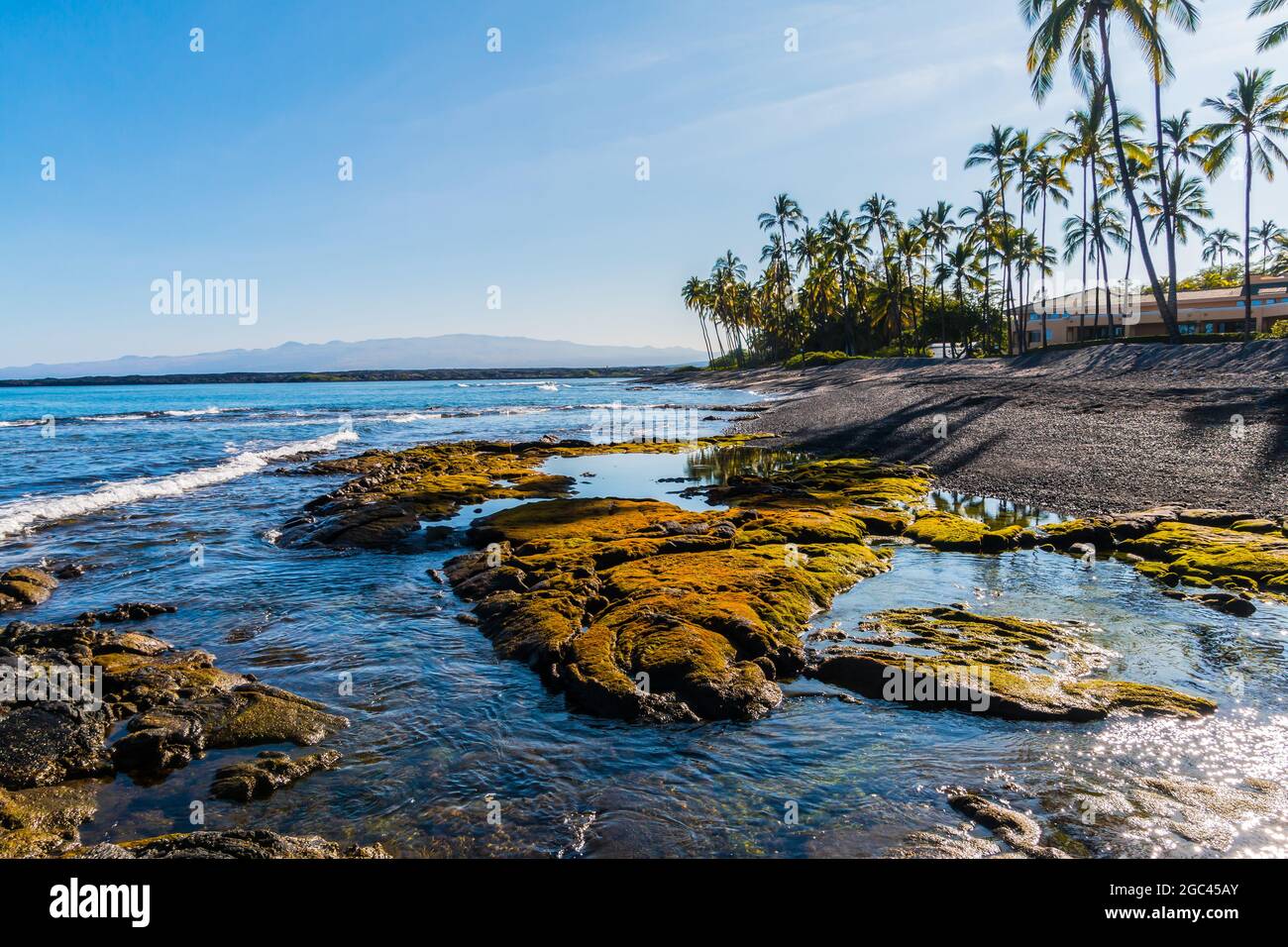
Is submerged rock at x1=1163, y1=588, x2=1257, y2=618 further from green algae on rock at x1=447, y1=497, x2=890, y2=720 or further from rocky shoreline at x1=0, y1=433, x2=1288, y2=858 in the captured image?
green algae on rock at x1=447, y1=497, x2=890, y2=720

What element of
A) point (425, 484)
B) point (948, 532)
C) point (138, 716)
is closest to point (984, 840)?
point (138, 716)

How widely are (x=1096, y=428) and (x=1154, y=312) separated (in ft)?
190

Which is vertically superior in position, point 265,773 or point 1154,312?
point 1154,312

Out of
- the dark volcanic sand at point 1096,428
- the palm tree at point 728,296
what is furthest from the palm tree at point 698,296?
the dark volcanic sand at point 1096,428

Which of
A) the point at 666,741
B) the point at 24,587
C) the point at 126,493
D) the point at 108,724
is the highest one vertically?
the point at 126,493

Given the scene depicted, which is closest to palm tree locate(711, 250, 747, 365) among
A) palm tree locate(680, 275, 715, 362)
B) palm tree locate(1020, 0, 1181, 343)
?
palm tree locate(680, 275, 715, 362)

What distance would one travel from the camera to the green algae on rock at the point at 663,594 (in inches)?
378

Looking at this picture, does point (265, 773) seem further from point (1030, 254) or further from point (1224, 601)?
point (1030, 254)

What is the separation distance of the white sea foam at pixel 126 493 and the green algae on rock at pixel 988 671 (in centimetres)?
2383

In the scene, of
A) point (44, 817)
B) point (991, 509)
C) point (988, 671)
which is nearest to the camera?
point (44, 817)

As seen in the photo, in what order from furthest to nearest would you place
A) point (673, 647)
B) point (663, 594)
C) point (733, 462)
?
point (733, 462), point (663, 594), point (673, 647)

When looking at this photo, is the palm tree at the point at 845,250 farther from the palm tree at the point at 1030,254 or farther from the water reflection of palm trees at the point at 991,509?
the water reflection of palm trees at the point at 991,509

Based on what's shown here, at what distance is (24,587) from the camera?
1492 centimetres

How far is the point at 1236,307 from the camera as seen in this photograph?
67.4m
